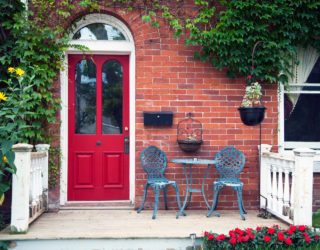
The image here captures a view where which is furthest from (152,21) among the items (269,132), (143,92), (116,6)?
(269,132)

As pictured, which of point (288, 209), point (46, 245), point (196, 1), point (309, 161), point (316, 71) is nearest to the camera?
point (46, 245)

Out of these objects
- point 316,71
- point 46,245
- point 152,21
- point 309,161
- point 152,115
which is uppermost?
point 152,21

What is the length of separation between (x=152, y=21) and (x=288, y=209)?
3.27 metres

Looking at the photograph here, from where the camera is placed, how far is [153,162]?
20.2ft

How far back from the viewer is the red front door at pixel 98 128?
6.60 meters

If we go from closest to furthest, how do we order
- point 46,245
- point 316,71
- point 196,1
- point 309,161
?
point 46,245 < point 309,161 < point 196,1 < point 316,71

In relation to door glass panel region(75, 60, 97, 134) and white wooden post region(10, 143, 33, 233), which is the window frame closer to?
door glass panel region(75, 60, 97, 134)

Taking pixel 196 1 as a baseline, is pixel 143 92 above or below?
below

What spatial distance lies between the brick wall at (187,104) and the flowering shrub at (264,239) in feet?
5.77

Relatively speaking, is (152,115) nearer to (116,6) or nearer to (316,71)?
(116,6)

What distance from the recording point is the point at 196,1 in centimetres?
627

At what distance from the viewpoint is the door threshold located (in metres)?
6.38

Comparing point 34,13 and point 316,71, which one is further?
point 316,71

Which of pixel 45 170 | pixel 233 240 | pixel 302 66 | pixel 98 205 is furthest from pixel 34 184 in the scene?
pixel 302 66
